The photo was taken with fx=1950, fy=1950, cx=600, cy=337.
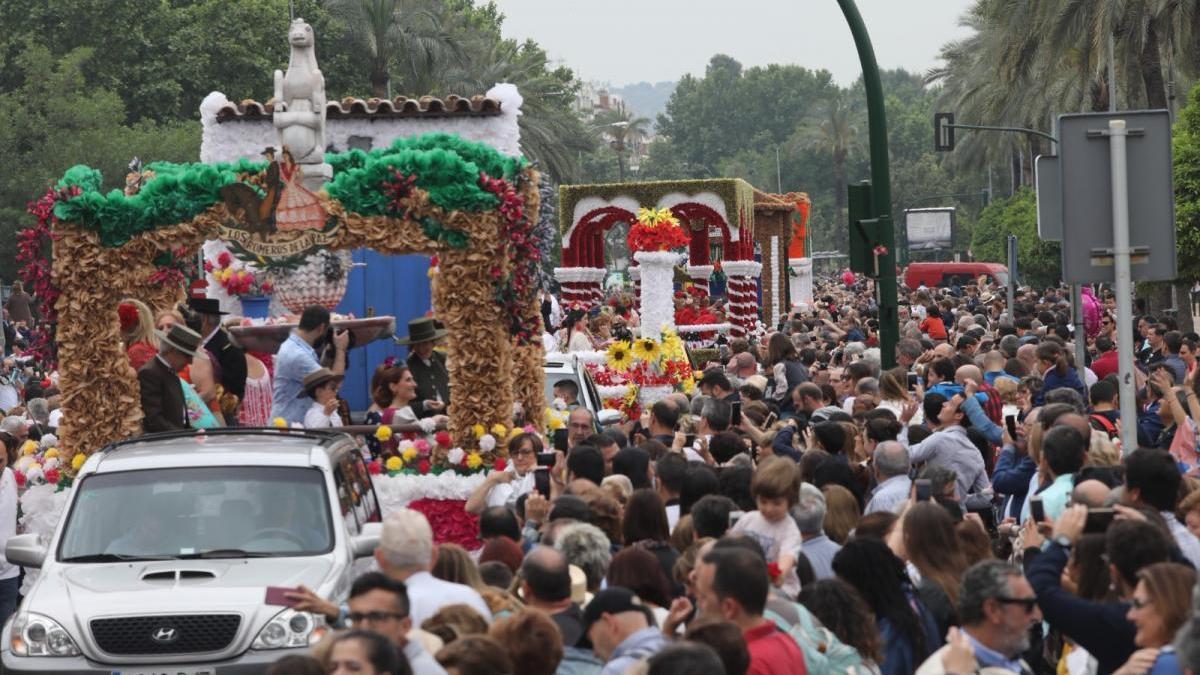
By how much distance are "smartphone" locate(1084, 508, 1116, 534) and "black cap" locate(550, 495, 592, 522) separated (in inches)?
89.9

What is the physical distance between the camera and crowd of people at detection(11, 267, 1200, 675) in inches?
248

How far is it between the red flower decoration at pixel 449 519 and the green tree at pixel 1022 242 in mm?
33462

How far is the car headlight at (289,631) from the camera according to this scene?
9.02 metres

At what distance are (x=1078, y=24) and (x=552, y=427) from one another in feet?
76.3

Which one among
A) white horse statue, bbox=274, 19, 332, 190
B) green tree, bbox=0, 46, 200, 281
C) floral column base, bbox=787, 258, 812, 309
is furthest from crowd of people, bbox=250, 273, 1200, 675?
floral column base, bbox=787, 258, 812, 309

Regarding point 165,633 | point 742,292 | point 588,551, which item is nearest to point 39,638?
point 165,633

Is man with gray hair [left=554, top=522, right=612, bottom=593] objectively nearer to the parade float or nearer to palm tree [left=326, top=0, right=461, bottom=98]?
the parade float

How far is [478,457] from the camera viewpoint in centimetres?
1319

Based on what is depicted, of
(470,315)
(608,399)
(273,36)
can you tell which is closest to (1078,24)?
(608,399)

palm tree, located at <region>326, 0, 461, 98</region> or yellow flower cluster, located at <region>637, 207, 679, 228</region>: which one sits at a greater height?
palm tree, located at <region>326, 0, 461, 98</region>

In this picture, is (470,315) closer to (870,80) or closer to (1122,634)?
(870,80)

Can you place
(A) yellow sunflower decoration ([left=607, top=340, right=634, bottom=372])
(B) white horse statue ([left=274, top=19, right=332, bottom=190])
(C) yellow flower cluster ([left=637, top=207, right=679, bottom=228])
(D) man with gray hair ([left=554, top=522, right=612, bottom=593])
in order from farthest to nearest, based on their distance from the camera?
(C) yellow flower cluster ([left=637, top=207, right=679, bottom=228]), (A) yellow sunflower decoration ([left=607, top=340, right=634, bottom=372]), (B) white horse statue ([left=274, top=19, right=332, bottom=190]), (D) man with gray hair ([left=554, top=522, right=612, bottom=593])

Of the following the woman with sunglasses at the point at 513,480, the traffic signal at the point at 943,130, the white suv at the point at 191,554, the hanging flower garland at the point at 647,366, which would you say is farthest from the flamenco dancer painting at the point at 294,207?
the traffic signal at the point at 943,130

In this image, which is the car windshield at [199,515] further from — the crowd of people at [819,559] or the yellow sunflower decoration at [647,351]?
the yellow sunflower decoration at [647,351]
